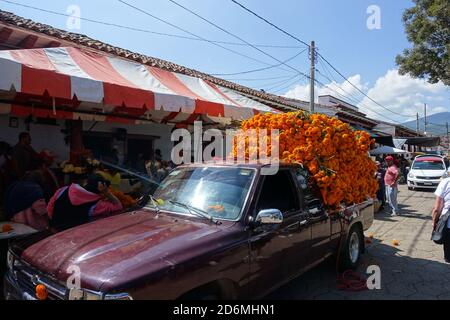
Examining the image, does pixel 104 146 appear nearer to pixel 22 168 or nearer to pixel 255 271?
pixel 22 168

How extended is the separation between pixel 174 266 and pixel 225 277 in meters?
0.56

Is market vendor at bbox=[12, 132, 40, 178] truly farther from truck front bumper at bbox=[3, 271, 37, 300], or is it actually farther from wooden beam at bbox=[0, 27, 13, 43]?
truck front bumper at bbox=[3, 271, 37, 300]

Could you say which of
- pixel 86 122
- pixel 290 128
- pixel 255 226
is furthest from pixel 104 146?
pixel 255 226

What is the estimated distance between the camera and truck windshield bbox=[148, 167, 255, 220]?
3.43 metres

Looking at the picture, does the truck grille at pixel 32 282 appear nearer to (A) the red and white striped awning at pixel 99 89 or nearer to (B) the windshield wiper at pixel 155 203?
(B) the windshield wiper at pixel 155 203

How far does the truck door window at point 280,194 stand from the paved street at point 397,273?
1.13m

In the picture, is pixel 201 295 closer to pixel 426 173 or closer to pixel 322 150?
pixel 322 150

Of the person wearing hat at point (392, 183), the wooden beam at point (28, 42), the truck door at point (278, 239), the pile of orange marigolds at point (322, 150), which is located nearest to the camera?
the truck door at point (278, 239)

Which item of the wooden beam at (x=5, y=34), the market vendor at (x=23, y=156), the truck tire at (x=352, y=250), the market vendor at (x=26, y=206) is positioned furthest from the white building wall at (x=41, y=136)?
the truck tire at (x=352, y=250)

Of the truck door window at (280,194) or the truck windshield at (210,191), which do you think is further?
the truck door window at (280,194)

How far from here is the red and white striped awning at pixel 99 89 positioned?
4414mm

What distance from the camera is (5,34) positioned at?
645cm

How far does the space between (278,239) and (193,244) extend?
111 centimetres

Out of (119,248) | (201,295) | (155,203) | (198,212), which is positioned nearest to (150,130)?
(155,203)
